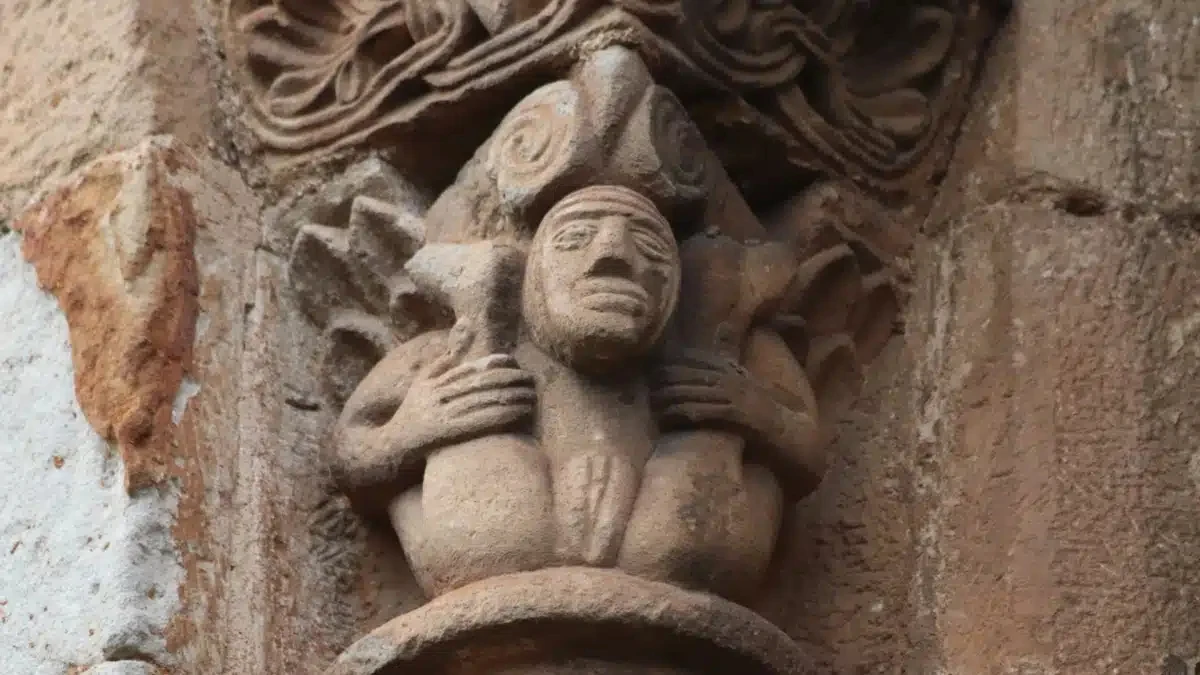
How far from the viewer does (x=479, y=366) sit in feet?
6.06

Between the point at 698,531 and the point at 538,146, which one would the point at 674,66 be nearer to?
the point at 538,146

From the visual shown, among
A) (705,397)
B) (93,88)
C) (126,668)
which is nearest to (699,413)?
(705,397)

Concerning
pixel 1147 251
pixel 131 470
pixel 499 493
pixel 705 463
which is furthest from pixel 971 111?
pixel 131 470

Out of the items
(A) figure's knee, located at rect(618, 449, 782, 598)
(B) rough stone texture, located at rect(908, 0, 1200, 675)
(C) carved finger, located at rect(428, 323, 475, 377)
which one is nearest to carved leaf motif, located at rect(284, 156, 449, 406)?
(C) carved finger, located at rect(428, 323, 475, 377)

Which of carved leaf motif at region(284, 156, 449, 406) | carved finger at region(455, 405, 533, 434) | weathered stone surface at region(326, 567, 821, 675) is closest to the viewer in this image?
weathered stone surface at region(326, 567, 821, 675)

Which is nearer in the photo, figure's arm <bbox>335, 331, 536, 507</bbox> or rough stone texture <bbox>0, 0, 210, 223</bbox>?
figure's arm <bbox>335, 331, 536, 507</bbox>

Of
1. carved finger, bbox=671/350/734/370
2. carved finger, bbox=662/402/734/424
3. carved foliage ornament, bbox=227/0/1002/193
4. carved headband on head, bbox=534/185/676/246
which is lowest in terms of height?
carved finger, bbox=662/402/734/424

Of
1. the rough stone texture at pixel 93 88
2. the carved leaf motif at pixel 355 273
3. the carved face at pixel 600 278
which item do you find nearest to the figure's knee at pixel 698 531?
the carved face at pixel 600 278

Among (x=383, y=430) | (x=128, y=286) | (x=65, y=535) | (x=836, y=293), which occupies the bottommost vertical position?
(x=65, y=535)

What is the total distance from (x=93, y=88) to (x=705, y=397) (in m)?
0.73

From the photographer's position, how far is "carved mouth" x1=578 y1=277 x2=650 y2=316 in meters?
1.77

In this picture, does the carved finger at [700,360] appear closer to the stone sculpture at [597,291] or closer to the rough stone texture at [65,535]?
the stone sculpture at [597,291]

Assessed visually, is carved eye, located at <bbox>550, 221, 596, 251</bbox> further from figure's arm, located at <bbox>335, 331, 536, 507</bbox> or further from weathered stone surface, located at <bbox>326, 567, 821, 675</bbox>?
weathered stone surface, located at <bbox>326, 567, 821, 675</bbox>

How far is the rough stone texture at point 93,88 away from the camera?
2.06 meters
